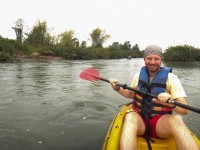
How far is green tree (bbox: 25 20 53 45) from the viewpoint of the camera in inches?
1486

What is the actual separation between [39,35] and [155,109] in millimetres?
37293

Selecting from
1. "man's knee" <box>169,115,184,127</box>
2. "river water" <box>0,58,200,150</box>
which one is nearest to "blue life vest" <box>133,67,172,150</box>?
"man's knee" <box>169,115,184,127</box>

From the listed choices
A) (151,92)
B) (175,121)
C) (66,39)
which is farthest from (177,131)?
(66,39)

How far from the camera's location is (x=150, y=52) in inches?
112

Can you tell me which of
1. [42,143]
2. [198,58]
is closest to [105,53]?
[198,58]

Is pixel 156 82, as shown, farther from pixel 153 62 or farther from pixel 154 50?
pixel 154 50

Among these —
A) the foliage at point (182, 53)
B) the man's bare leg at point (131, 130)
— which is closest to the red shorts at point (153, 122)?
the man's bare leg at point (131, 130)

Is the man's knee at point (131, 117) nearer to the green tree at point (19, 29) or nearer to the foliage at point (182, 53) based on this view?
the foliage at point (182, 53)

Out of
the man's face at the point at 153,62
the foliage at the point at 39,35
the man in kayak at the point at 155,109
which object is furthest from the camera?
the foliage at the point at 39,35

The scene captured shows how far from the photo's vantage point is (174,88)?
275 cm

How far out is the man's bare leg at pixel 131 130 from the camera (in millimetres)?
2330

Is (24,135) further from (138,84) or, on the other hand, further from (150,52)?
(150,52)

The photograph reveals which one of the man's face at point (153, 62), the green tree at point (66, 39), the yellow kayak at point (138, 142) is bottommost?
the yellow kayak at point (138, 142)

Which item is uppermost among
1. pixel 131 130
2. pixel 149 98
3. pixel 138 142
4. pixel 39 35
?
pixel 39 35
